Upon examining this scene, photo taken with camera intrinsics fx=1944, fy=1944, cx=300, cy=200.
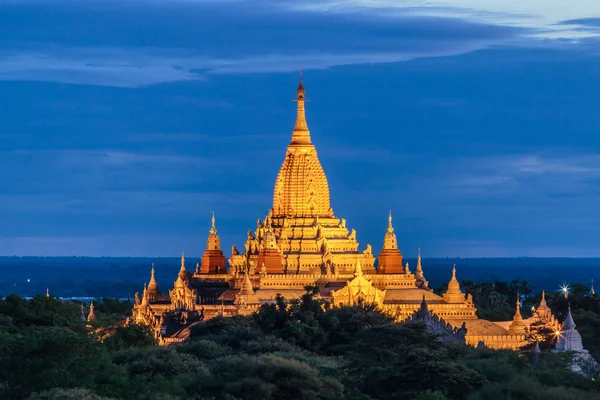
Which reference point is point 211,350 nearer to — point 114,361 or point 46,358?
point 114,361

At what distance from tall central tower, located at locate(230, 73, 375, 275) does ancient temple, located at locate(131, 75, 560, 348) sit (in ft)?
0.16

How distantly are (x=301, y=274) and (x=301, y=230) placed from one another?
14.6 feet

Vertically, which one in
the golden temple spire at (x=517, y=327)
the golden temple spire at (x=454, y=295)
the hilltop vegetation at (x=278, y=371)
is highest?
the golden temple spire at (x=454, y=295)

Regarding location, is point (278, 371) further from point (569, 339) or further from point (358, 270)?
point (358, 270)

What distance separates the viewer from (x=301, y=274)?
3723 inches

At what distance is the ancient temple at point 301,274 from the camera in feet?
290

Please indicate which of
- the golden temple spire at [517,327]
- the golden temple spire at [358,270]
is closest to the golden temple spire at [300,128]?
the golden temple spire at [358,270]

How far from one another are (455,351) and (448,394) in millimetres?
10934

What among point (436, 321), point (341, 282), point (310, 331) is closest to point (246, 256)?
point (341, 282)

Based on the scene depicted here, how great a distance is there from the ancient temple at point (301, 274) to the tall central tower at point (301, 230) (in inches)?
2.0

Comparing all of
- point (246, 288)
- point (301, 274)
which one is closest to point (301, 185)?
point (301, 274)

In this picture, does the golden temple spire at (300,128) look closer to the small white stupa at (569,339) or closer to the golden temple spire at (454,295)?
the golden temple spire at (454,295)

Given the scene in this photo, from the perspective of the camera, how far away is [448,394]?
55.2 meters

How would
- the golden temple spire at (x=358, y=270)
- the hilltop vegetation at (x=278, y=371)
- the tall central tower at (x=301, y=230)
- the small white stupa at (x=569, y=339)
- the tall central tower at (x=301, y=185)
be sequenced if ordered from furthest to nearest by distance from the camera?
the tall central tower at (x=301, y=185), the tall central tower at (x=301, y=230), the golden temple spire at (x=358, y=270), the small white stupa at (x=569, y=339), the hilltop vegetation at (x=278, y=371)
